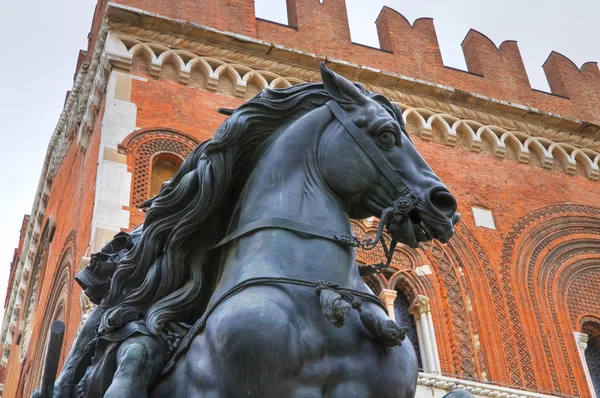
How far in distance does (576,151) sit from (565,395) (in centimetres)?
444

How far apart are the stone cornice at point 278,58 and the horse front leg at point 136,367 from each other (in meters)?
10.4

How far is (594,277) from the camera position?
13.6 metres

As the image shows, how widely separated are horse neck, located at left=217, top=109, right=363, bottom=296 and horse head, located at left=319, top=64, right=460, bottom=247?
Answer: 0.18ft

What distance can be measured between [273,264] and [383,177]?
0.48m

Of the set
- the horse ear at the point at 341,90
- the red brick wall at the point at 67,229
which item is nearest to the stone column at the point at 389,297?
the red brick wall at the point at 67,229

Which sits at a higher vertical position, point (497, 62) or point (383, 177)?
point (497, 62)

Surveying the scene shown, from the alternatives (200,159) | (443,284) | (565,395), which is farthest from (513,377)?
(200,159)

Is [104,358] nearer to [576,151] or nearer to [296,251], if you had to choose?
[296,251]

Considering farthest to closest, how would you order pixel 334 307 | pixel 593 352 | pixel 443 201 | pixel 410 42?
pixel 410 42 → pixel 593 352 → pixel 443 201 → pixel 334 307

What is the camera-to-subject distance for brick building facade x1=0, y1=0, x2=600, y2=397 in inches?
461

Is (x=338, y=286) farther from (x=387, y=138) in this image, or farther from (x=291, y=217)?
(x=387, y=138)

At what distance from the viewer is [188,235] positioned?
302 centimetres

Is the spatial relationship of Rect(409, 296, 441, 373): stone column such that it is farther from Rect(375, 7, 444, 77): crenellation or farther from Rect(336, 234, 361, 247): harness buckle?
Rect(336, 234, 361, 247): harness buckle

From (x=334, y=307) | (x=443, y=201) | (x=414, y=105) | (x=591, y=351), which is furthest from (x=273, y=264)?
(x=414, y=105)
